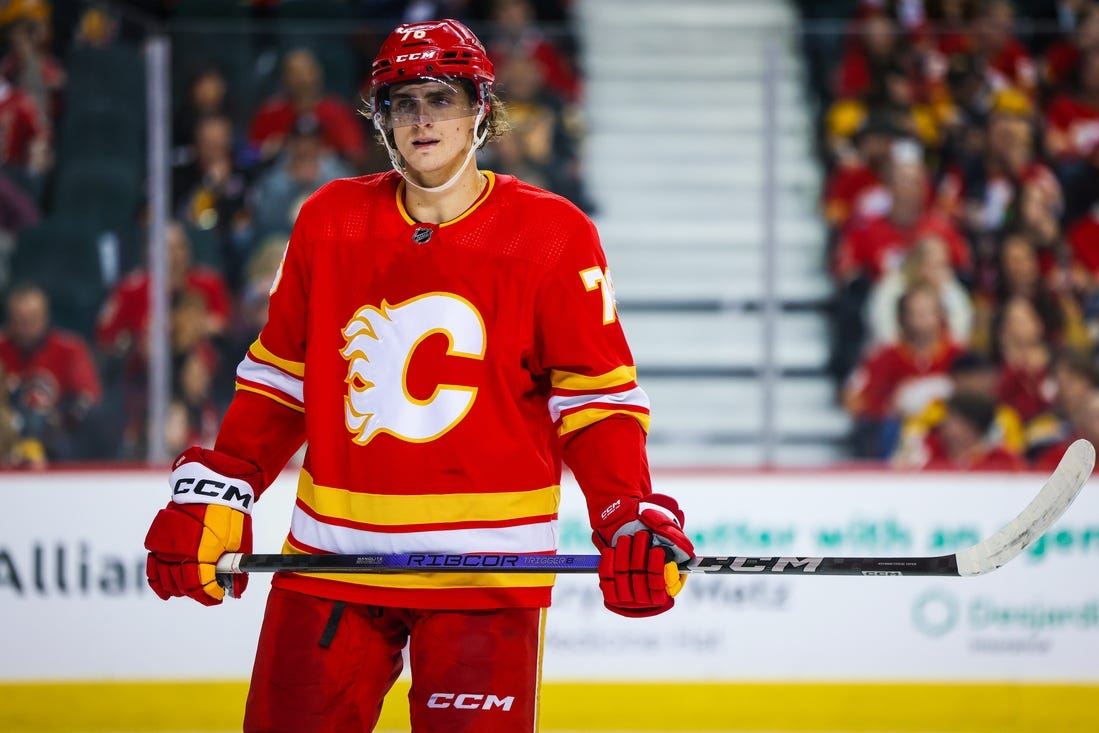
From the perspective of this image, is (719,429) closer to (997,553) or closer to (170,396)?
(170,396)

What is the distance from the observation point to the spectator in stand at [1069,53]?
4.30 metres

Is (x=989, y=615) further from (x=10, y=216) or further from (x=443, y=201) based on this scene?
(x=10, y=216)

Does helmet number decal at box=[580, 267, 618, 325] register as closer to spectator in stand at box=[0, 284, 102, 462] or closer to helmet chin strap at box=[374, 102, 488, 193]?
helmet chin strap at box=[374, 102, 488, 193]

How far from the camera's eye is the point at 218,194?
4.17m

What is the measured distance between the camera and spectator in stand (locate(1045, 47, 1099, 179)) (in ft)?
14.1

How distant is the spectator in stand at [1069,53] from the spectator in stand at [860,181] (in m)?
0.44

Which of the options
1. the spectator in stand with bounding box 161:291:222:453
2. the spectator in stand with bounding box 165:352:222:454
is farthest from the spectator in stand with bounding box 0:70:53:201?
the spectator in stand with bounding box 165:352:222:454

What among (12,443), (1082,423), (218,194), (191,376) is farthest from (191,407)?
(1082,423)

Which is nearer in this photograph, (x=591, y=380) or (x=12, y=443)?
(x=591, y=380)

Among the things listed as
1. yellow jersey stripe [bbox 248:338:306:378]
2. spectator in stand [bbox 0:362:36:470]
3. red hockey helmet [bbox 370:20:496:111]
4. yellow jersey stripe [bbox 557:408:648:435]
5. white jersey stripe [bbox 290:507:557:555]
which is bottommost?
white jersey stripe [bbox 290:507:557:555]

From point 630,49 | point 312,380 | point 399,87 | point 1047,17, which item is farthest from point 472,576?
point 1047,17

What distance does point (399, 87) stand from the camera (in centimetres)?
229

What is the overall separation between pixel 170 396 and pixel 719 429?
1.50 meters

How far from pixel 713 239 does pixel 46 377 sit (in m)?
1.83
